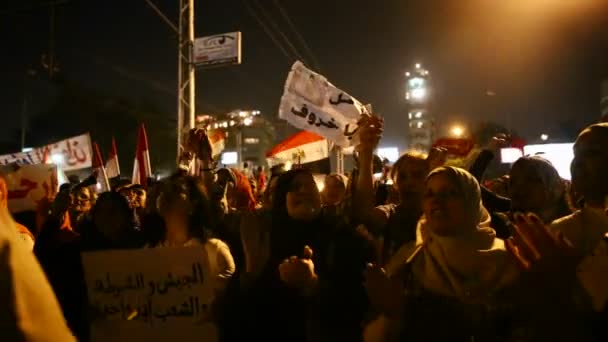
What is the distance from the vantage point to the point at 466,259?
229cm

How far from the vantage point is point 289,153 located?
8.51 metres

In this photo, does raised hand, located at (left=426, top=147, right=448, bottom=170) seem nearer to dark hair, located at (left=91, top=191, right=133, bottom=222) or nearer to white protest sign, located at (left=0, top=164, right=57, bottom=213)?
dark hair, located at (left=91, top=191, right=133, bottom=222)

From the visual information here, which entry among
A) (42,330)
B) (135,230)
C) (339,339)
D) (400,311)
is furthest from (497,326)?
(135,230)

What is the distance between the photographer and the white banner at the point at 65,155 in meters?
10.2

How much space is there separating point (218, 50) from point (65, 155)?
18.8 ft

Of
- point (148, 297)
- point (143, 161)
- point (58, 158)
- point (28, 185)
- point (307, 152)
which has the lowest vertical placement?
point (148, 297)

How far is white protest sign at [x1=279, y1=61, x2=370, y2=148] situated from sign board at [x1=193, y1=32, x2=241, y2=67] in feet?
29.0

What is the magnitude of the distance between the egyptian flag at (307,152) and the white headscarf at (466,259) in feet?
18.2

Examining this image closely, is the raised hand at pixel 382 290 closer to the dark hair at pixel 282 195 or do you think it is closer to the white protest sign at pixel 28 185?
the dark hair at pixel 282 195

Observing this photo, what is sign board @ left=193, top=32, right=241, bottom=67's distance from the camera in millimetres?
14375

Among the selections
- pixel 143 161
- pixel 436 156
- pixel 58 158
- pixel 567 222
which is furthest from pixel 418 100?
pixel 567 222

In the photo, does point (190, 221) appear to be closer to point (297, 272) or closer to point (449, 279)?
point (297, 272)

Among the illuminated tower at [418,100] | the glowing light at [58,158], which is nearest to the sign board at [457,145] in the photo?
the glowing light at [58,158]

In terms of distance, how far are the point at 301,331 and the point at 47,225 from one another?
2.22m
